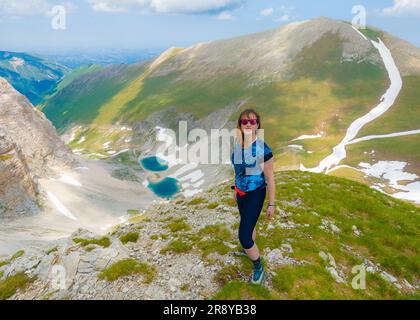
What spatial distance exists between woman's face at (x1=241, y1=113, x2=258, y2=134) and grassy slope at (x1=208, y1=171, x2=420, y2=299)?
6.89 meters

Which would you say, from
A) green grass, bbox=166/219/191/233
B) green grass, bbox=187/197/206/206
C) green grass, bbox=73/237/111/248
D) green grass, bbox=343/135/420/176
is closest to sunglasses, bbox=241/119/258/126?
green grass, bbox=166/219/191/233

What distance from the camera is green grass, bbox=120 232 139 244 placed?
1975 cm

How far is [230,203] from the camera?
24.9 metres

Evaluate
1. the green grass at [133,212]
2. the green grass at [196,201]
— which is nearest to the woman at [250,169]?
the green grass at [196,201]

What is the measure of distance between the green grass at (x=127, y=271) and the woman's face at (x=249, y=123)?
852 cm

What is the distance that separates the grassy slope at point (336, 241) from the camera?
1375 cm

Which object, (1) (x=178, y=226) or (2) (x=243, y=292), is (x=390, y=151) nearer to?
(1) (x=178, y=226)

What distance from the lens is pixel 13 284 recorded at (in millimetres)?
16188

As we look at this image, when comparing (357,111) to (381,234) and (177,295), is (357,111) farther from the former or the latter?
(177,295)

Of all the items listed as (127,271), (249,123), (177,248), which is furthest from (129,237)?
(249,123)

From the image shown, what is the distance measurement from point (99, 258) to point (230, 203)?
459 inches

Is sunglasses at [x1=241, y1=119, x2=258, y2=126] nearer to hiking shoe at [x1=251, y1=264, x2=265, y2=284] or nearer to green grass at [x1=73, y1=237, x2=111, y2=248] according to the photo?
hiking shoe at [x1=251, y1=264, x2=265, y2=284]

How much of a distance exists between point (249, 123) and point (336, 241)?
10.8 metres
